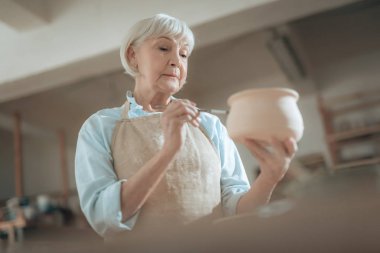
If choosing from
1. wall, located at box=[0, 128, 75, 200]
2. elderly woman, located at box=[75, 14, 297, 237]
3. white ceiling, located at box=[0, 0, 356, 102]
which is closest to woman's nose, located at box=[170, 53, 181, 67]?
elderly woman, located at box=[75, 14, 297, 237]

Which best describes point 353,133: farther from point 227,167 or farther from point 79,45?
point 227,167

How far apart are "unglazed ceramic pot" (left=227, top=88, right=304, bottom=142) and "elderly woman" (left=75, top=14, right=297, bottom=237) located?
0.02 meters

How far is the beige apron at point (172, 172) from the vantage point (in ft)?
2.10

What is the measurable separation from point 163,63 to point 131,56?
0.07m

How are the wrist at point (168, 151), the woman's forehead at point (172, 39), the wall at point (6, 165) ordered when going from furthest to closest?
the wall at point (6, 165)
the woman's forehead at point (172, 39)
the wrist at point (168, 151)

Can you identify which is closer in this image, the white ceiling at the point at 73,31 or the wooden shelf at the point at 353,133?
the white ceiling at the point at 73,31

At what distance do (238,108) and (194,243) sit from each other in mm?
323

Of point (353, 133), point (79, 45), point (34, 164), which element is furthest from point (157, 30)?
point (353, 133)

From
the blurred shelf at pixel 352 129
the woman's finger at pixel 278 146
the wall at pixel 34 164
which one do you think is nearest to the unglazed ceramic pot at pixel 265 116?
the woman's finger at pixel 278 146

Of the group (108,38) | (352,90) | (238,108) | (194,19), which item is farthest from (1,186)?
(352,90)

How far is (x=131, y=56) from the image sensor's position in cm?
71

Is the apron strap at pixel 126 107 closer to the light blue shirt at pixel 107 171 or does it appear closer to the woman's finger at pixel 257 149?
the light blue shirt at pixel 107 171

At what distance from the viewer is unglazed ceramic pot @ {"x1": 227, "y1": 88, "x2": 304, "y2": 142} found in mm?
587

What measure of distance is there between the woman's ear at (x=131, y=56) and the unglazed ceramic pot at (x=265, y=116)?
20 centimetres
